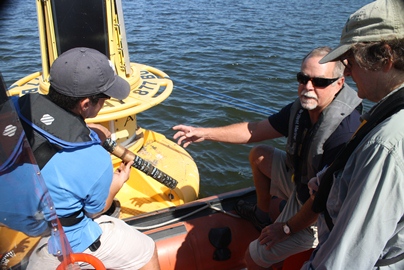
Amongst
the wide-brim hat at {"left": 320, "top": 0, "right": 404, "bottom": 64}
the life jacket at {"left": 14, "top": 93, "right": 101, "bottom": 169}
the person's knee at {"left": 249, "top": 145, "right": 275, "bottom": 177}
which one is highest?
the wide-brim hat at {"left": 320, "top": 0, "right": 404, "bottom": 64}

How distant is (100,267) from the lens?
73.8 inches

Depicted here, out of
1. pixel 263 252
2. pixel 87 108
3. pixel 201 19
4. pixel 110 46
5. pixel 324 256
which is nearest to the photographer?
pixel 324 256

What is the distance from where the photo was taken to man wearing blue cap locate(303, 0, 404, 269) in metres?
1.45

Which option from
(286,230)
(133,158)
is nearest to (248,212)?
(286,230)

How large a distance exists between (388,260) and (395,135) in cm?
50

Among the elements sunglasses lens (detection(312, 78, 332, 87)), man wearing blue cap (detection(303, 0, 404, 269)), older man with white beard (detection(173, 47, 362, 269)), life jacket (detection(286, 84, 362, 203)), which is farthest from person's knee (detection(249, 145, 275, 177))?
man wearing blue cap (detection(303, 0, 404, 269))

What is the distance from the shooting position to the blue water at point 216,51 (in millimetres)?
7134

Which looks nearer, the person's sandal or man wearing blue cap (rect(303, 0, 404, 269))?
man wearing blue cap (rect(303, 0, 404, 269))

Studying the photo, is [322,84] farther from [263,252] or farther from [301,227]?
[263,252]

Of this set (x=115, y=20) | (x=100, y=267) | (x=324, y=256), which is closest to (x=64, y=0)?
(x=115, y=20)

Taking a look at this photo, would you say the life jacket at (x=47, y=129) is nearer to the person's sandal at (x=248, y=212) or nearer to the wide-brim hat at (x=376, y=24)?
the wide-brim hat at (x=376, y=24)

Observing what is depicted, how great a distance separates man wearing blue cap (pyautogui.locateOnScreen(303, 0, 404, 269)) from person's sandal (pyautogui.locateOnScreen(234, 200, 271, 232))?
182 cm

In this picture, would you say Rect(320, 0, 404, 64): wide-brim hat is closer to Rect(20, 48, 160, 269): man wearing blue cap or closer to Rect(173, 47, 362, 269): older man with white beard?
Rect(173, 47, 362, 269): older man with white beard

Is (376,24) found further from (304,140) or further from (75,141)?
(75,141)
